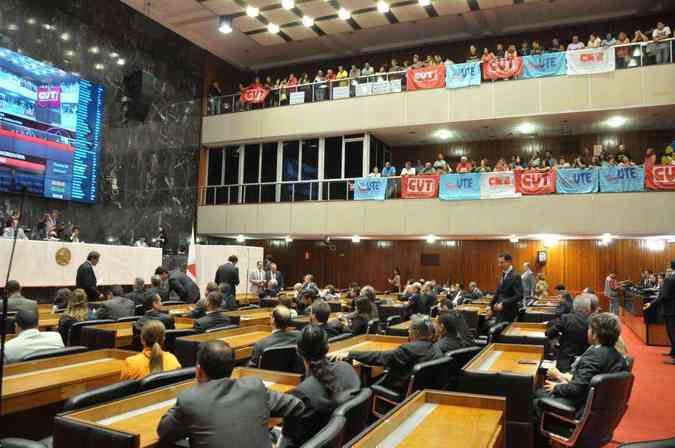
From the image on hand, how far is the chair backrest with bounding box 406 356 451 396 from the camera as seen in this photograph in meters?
3.94

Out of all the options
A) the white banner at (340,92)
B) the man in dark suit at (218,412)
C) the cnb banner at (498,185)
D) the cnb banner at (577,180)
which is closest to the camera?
the man in dark suit at (218,412)

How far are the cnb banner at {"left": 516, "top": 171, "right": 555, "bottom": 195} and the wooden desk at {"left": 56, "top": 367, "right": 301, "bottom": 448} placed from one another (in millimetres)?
12362

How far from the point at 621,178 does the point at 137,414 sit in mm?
Answer: 13164

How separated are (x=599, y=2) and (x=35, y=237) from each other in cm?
1671

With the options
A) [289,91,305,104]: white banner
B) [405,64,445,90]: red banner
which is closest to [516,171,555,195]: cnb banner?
[405,64,445,90]: red banner

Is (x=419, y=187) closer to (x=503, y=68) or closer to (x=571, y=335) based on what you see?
(x=503, y=68)

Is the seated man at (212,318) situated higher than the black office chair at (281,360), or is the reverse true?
the seated man at (212,318)

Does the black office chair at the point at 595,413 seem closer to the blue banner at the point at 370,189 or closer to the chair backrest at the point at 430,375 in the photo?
the chair backrest at the point at 430,375

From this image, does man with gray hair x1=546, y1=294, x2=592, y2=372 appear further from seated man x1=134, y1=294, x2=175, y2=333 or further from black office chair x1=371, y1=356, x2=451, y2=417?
seated man x1=134, y1=294, x2=175, y2=333

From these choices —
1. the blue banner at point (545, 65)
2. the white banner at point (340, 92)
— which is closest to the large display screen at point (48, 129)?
the white banner at point (340, 92)

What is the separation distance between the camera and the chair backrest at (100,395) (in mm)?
2766

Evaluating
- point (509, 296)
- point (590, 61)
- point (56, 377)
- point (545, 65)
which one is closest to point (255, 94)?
point (545, 65)

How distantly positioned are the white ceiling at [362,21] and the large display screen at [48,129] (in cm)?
396

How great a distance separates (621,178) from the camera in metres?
13.1
